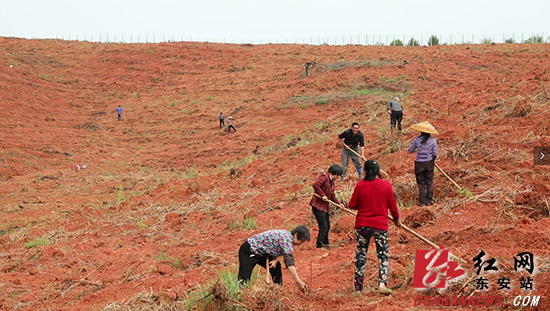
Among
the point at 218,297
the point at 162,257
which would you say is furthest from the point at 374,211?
the point at 162,257

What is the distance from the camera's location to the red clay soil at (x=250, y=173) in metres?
7.07

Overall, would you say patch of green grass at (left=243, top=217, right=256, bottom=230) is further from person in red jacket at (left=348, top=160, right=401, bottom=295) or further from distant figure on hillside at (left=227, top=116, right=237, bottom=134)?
distant figure on hillside at (left=227, top=116, right=237, bottom=134)

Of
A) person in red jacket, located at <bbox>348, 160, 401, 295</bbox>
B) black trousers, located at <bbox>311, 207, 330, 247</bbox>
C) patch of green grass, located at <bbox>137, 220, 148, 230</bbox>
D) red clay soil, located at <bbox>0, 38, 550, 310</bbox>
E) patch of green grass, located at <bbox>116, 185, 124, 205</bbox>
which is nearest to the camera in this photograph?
person in red jacket, located at <bbox>348, 160, 401, 295</bbox>

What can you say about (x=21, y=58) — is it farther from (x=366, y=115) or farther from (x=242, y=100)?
(x=366, y=115)

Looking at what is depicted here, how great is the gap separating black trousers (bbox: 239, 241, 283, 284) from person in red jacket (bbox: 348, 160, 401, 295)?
0.92 meters

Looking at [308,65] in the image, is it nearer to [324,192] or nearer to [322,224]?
[322,224]

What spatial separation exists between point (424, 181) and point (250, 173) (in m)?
7.63

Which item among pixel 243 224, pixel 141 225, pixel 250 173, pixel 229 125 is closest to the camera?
pixel 243 224

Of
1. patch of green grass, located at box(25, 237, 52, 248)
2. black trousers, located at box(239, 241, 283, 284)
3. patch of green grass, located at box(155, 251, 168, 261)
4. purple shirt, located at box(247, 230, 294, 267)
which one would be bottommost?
patch of green grass, located at box(25, 237, 52, 248)

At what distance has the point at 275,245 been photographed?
5383 mm

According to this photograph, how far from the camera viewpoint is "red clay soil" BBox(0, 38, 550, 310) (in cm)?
707

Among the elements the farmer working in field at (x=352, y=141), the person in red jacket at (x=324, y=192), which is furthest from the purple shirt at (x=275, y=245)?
the farmer working in field at (x=352, y=141)

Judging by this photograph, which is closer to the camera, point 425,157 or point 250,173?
point 425,157

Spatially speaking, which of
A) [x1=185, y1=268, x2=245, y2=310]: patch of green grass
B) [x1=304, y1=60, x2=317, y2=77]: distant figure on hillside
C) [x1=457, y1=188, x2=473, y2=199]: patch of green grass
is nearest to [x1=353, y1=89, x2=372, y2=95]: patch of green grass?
[x1=304, y1=60, x2=317, y2=77]: distant figure on hillside
